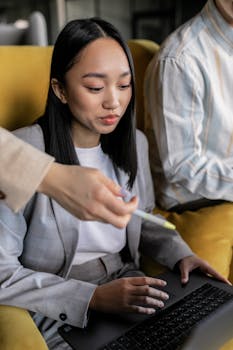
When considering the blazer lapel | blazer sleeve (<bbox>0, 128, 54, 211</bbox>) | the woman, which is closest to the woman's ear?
the woman

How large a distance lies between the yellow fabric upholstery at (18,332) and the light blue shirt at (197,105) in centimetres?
60

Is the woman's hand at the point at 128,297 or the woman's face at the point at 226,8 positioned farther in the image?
the woman's face at the point at 226,8

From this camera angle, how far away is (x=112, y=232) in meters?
1.03

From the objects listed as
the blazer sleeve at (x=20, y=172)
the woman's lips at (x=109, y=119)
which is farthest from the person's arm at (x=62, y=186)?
the woman's lips at (x=109, y=119)

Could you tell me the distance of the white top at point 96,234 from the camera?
3.21 feet

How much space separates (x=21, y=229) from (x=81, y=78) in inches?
14.0

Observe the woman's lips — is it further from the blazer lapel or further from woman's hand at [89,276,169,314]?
woman's hand at [89,276,169,314]

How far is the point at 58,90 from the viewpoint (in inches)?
36.3

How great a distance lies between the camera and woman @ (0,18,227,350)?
2.70 feet

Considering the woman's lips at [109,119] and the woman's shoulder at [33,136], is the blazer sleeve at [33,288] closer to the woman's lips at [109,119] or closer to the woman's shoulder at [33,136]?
the woman's shoulder at [33,136]

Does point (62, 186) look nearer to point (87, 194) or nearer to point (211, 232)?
point (87, 194)

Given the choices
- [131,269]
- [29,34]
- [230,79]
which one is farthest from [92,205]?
[29,34]

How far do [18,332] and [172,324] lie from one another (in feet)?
0.99

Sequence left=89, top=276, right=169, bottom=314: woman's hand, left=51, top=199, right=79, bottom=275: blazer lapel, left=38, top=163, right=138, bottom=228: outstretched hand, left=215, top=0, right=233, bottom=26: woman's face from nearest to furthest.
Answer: left=38, top=163, right=138, bottom=228: outstretched hand
left=89, top=276, right=169, bottom=314: woman's hand
left=51, top=199, right=79, bottom=275: blazer lapel
left=215, top=0, right=233, bottom=26: woman's face
